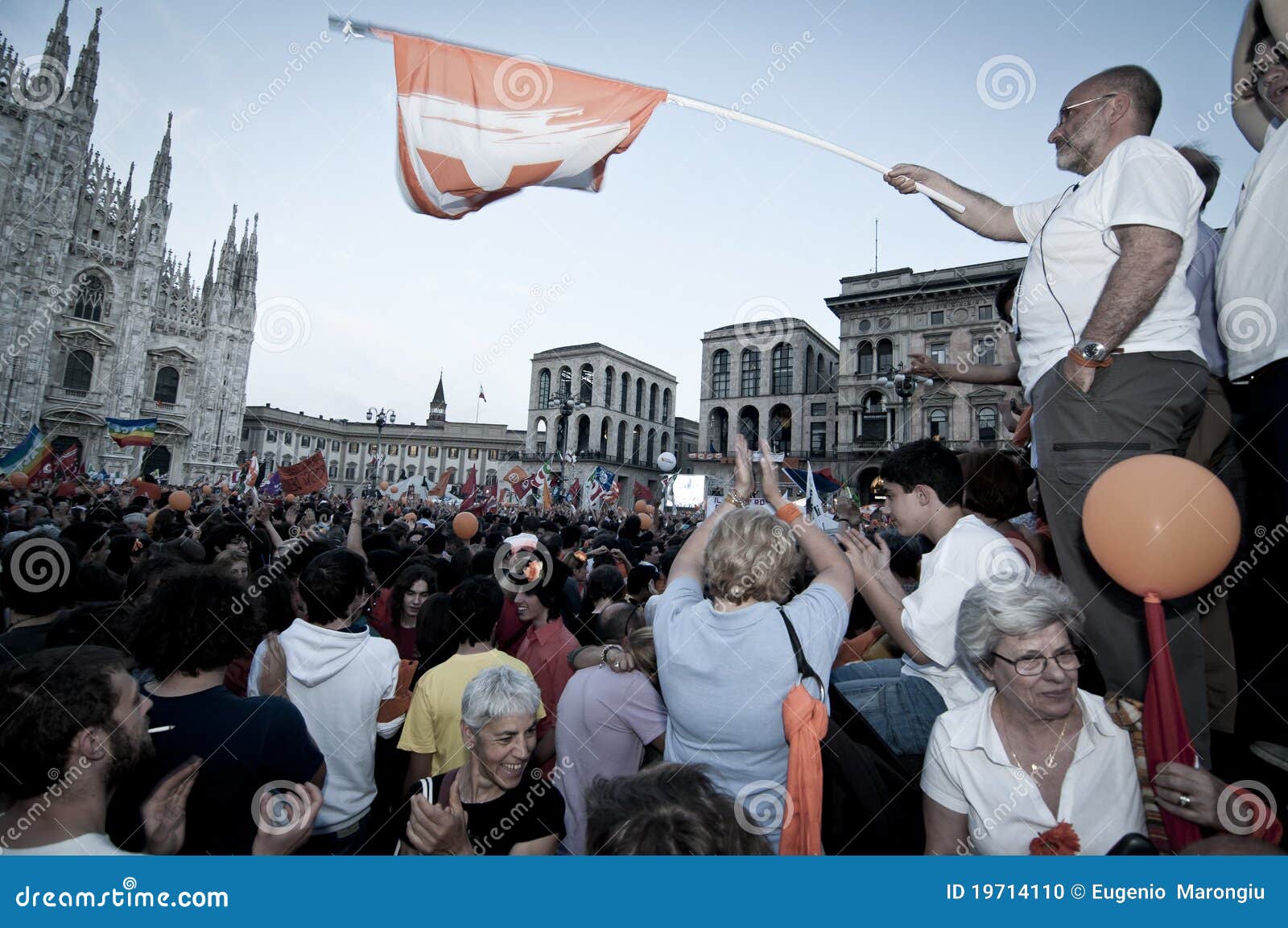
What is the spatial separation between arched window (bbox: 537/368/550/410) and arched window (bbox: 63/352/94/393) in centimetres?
3347

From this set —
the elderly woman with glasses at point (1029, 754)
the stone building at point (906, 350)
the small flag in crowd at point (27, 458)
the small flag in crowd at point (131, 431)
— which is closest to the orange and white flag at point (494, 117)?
the elderly woman with glasses at point (1029, 754)

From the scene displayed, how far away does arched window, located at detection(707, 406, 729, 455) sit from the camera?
166 ft

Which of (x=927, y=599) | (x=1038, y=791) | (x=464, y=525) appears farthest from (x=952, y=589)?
(x=464, y=525)

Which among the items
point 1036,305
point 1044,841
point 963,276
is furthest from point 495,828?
point 963,276

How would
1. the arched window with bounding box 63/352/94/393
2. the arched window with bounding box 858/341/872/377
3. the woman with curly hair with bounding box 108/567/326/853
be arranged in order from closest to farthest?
the woman with curly hair with bounding box 108/567/326/853, the arched window with bounding box 63/352/94/393, the arched window with bounding box 858/341/872/377

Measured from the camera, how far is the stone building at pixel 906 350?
35.3 meters

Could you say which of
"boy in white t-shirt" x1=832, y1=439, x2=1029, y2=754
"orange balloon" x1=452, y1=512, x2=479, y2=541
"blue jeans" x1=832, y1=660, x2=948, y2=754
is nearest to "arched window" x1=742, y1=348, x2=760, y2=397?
"orange balloon" x1=452, y1=512, x2=479, y2=541

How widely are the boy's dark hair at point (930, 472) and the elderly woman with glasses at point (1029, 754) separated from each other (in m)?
0.74

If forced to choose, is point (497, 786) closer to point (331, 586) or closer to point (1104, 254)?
point (331, 586)

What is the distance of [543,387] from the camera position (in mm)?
62000

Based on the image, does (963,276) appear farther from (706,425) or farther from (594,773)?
(594,773)

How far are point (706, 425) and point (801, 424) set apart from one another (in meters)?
8.29

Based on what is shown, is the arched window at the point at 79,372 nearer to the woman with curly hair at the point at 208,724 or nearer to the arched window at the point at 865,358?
the woman with curly hair at the point at 208,724

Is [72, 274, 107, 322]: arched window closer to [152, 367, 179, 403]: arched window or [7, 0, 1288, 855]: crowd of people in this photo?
[152, 367, 179, 403]: arched window
